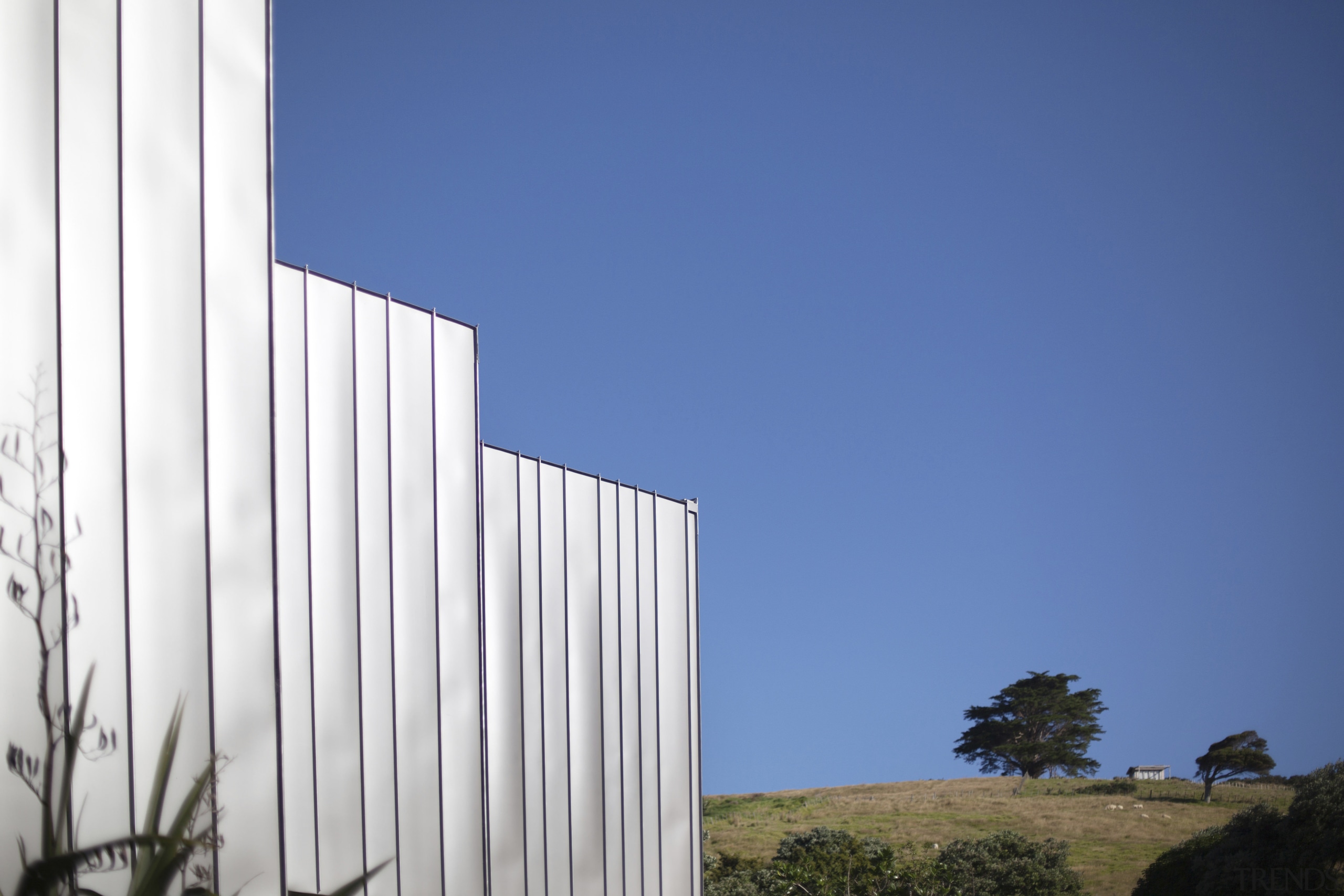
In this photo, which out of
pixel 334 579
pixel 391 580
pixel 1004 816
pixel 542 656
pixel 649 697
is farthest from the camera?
pixel 1004 816

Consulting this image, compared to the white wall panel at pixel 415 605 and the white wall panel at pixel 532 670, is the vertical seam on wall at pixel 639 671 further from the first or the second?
the white wall panel at pixel 415 605

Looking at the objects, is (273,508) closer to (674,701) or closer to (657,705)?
(657,705)

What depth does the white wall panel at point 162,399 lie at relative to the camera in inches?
158

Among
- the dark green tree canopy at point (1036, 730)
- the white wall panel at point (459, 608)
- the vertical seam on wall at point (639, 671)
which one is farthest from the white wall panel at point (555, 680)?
the dark green tree canopy at point (1036, 730)

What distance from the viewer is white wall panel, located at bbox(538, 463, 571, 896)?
835 centimetres

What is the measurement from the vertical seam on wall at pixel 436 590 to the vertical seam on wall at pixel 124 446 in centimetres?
284

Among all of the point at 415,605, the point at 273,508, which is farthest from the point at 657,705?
the point at 273,508

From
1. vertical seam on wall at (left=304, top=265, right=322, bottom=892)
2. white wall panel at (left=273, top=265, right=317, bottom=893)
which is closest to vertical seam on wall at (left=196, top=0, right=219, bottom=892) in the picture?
white wall panel at (left=273, top=265, right=317, bottom=893)

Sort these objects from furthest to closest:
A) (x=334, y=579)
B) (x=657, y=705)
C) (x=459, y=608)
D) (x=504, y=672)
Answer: (x=657, y=705) < (x=504, y=672) < (x=459, y=608) < (x=334, y=579)

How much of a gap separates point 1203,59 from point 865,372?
26316 millimetres

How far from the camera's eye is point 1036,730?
42812mm

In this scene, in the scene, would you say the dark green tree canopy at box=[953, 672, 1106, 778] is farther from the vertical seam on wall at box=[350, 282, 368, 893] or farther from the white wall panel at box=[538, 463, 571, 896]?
the vertical seam on wall at box=[350, 282, 368, 893]

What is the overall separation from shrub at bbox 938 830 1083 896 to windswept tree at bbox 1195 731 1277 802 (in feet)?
29.5

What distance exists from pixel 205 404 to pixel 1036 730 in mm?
43773
